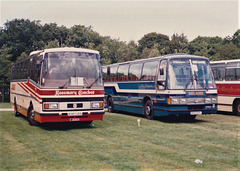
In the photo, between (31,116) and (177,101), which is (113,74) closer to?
(177,101)

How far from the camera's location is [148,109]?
17594 millimetres

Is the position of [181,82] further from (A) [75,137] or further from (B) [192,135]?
(A) [75,137]

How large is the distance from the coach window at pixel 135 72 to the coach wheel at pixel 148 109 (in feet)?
5.90

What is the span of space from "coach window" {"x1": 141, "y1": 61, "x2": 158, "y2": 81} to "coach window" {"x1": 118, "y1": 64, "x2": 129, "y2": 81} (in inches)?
98.4

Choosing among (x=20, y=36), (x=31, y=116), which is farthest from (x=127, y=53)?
(x=31, y=116)

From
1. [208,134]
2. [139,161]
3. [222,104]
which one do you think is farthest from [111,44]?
[139,161]

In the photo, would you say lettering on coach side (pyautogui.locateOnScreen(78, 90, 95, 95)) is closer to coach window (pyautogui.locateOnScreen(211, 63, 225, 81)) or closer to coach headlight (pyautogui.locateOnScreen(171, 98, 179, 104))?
coach headlight (pyautogui.locateOnScreen(171, 98, 179, 104))

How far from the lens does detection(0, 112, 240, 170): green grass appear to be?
7.35 meters

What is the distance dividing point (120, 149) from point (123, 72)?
12415 millimetres

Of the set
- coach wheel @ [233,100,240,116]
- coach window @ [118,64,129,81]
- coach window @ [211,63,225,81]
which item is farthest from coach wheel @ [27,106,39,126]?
coach window @ [211,63,225,81]

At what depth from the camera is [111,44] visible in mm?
64750

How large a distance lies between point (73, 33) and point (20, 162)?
189 ft

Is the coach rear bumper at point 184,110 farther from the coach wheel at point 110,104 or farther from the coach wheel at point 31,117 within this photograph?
the coach wheel at point 110,104

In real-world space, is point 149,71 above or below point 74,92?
above
